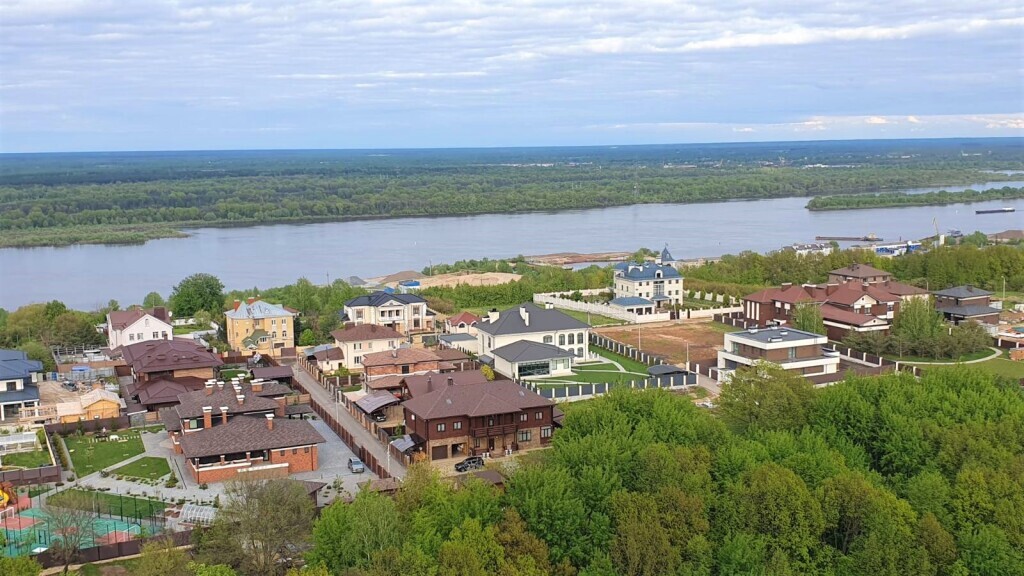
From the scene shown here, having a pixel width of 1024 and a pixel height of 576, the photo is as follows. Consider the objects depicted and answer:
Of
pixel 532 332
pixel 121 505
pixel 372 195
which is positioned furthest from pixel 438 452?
pixel 372 195

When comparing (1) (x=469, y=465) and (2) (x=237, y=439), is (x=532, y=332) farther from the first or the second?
(2) (x=237, y=439)

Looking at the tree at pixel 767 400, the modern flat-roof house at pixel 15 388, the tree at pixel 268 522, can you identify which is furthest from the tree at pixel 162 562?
the modern flat-roof house at pixel 15 388

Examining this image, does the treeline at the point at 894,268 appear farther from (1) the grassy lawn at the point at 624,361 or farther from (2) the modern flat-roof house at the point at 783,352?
(2) the modern flat-roof house at the point at 783,352

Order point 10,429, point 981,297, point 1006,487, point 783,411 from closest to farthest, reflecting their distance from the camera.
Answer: point 1006,487 < point 783,411 < point 10,429 < point 981,297

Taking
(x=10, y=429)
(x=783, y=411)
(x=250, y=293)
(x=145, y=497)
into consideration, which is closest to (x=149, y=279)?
(x=250, y=293)

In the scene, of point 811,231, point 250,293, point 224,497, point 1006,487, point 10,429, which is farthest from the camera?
point 811,231

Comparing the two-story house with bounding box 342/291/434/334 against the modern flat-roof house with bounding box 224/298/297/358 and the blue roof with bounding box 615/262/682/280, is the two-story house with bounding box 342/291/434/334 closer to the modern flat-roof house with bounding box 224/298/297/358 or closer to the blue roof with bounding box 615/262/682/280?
the modern flat-roof house with bounding box 224/298/297/358

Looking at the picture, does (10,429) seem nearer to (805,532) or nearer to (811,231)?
(805,532)
